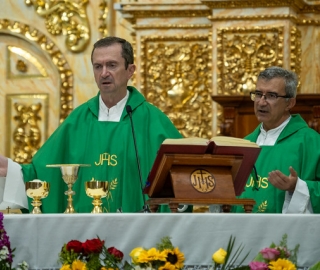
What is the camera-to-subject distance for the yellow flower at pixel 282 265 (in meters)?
4.07

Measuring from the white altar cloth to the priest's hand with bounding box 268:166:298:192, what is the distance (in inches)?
37.8

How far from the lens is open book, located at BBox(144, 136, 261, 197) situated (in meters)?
5.36

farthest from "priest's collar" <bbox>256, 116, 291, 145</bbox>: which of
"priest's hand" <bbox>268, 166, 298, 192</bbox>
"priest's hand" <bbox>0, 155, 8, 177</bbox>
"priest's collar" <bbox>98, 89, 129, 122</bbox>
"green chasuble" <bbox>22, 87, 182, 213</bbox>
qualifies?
"priest's hand" <bbox>0, 155, 8, 177</bbox>

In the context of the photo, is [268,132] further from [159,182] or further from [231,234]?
[231,234]

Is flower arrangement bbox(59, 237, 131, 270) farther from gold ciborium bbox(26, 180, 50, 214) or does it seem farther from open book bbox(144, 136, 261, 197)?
gold ciborium bbox(26, 180, 50, 214)

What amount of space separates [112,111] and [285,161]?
3.64ft

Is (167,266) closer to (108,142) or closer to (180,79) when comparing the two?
(108,142)

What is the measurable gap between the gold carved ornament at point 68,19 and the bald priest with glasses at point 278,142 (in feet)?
14.2

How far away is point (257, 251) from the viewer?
473 centimetres

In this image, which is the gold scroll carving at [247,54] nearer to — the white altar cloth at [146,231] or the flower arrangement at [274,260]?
the white altar cloth at [146,231]

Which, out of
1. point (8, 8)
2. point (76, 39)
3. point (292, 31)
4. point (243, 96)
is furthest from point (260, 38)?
point (8, 8)

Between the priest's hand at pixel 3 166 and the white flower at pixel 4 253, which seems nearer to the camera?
the white flower at pixel 4 253

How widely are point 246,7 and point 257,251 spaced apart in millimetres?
5151

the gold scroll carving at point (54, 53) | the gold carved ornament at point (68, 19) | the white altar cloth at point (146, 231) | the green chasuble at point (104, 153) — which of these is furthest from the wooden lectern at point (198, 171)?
the gold carved ornament at point (68, 19)
